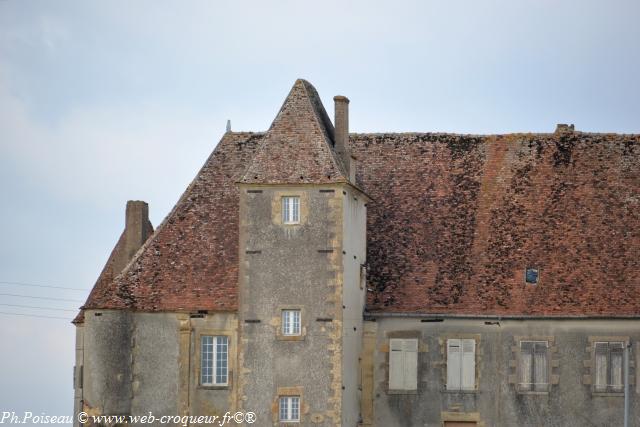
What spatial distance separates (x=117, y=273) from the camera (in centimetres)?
5741

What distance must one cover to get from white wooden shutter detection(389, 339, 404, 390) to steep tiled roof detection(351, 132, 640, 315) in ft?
4.16

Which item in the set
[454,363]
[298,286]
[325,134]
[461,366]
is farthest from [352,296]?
[325,134]

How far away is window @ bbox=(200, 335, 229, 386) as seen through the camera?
52781 millimetres

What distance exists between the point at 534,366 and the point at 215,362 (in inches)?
403

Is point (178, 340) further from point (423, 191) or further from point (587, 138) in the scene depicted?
point (587, 138)

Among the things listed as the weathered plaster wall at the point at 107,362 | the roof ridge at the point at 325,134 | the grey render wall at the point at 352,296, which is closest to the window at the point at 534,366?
the grey render wall at the point at 352,296

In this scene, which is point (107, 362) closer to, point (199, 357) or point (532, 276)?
point (199, 357)

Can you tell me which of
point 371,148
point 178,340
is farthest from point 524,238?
point 178,340

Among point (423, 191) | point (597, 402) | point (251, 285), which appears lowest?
point (597, 402)

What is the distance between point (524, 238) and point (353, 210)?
6058 mm

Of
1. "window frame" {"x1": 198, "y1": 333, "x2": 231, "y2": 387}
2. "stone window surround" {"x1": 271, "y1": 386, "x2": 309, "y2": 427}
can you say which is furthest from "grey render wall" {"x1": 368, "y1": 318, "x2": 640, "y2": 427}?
"window frame" {"x1": 198, "y1": 333, "x2": 231, "y2": 387}

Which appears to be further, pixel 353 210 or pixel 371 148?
pixel 371 148

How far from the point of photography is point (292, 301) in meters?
51.2

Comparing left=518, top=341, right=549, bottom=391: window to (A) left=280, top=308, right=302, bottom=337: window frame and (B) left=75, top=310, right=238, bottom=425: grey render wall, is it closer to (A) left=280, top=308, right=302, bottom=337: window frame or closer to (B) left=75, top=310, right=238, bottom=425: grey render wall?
(A) left=280, top=308, right=302, bottom=337: window frame
